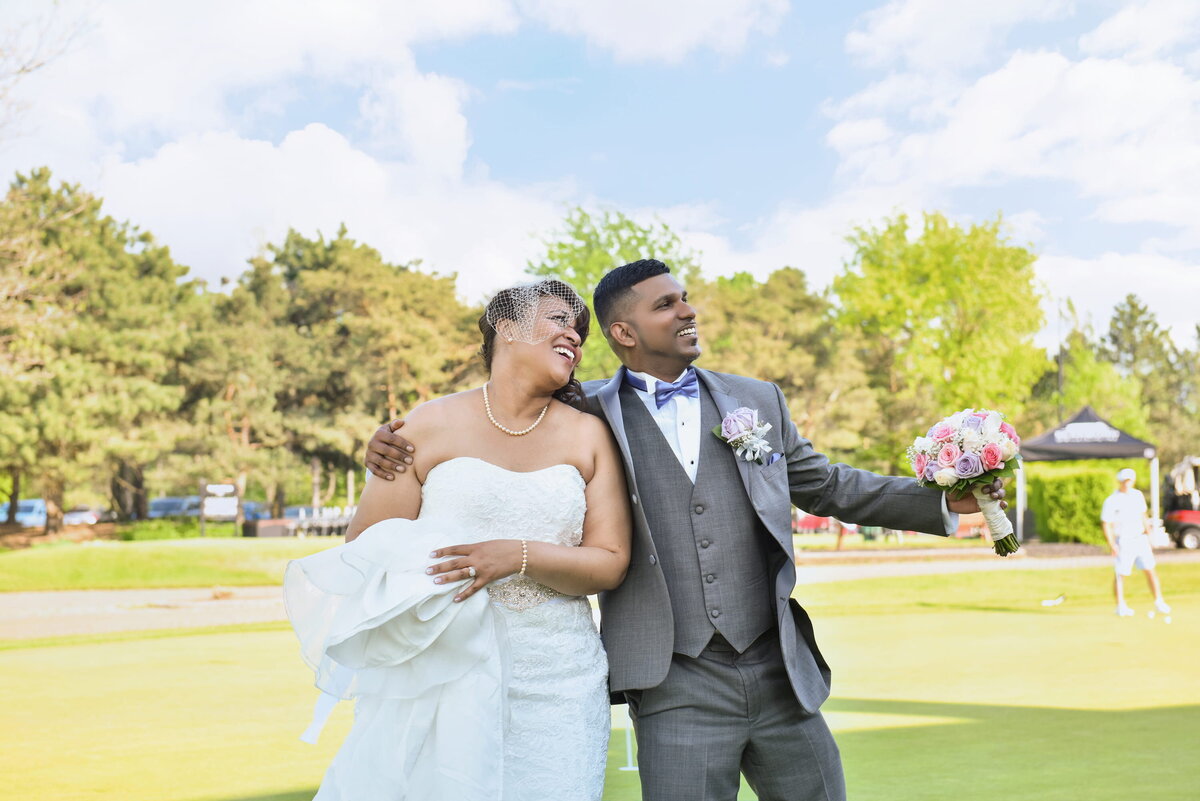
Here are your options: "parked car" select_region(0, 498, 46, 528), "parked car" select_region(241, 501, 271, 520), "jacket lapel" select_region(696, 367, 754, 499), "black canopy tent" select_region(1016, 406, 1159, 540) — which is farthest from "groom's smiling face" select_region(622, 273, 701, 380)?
"parked car" select_region(0, 498, 46, 528)

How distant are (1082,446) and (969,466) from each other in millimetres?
26164

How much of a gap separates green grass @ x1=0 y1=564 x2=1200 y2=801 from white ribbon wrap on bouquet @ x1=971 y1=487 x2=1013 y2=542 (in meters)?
2.28

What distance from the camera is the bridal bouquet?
3479 mm

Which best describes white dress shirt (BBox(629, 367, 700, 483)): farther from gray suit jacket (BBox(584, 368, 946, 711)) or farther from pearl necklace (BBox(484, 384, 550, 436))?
pearl necklace (BBox(484, 384, 550, 436))

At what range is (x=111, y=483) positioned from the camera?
43.1 metres

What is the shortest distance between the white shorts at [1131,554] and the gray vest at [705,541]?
1281 cm

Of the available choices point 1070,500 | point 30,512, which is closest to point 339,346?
point 30,512

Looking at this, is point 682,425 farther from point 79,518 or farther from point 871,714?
point 79,518

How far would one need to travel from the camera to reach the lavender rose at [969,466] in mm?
3479

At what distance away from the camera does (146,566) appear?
22031 millimetres

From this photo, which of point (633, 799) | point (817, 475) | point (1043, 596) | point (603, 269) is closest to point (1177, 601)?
point (1043, 596)

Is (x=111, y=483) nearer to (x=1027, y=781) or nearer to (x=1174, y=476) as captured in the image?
(x=1174, y=476)

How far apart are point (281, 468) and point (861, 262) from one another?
798 inches

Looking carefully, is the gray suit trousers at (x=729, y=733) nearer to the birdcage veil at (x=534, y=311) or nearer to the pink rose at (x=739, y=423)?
the pink rose at (x=739, y=423)
